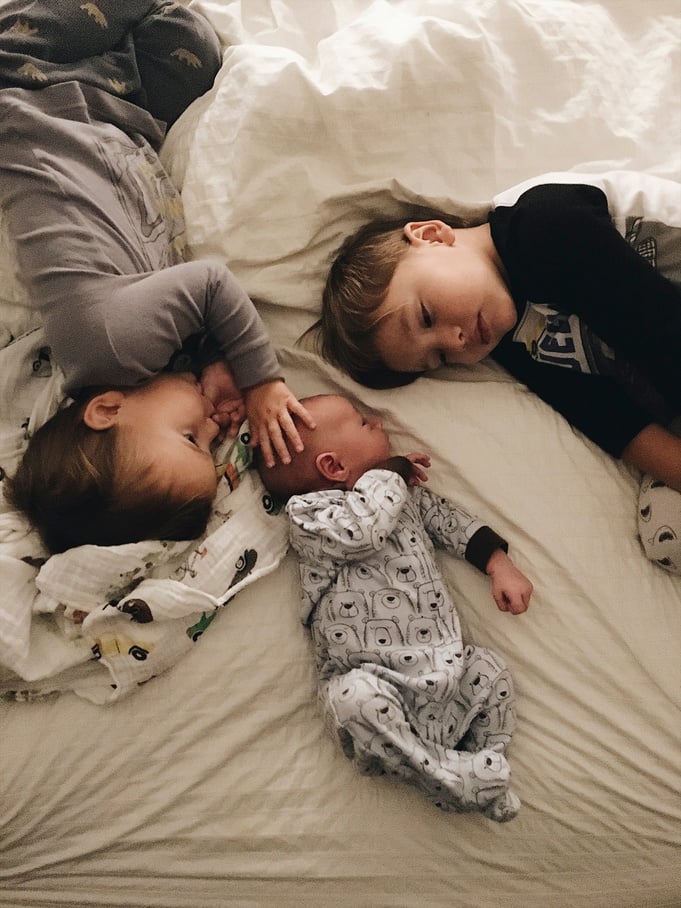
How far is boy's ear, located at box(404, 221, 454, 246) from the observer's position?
98 cm

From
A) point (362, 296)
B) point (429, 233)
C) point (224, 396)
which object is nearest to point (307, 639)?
point (224, 396)

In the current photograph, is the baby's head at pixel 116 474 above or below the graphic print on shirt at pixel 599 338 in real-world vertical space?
below

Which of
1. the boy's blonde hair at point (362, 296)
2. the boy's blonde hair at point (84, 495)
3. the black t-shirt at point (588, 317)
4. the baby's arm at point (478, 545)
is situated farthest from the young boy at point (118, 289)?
the black t-shirt at point (588, 317)

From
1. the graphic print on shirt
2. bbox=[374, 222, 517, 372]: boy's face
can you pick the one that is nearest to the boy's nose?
bbox=[374, 222, 517, 372]: boy's face

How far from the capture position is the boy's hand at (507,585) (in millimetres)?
845

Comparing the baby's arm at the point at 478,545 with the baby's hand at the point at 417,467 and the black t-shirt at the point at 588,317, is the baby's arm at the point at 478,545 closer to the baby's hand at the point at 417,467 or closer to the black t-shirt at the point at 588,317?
the baby's hand at the point at 417,467

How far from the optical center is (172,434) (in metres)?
0.85


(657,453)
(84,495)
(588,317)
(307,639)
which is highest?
Answer: (588,317)

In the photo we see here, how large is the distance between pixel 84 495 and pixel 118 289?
10.4 inches

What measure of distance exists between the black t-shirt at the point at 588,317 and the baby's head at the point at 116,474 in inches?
19.4

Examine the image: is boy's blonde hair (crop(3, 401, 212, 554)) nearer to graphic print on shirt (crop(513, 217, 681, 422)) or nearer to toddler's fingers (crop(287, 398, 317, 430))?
toddler's fingers (crop(287, 398, 317, 430))

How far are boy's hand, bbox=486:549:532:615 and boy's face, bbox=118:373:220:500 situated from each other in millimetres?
371

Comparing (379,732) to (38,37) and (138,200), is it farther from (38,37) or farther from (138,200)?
(38,37)

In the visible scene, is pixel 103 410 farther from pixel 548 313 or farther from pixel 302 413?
pixel 548 313
